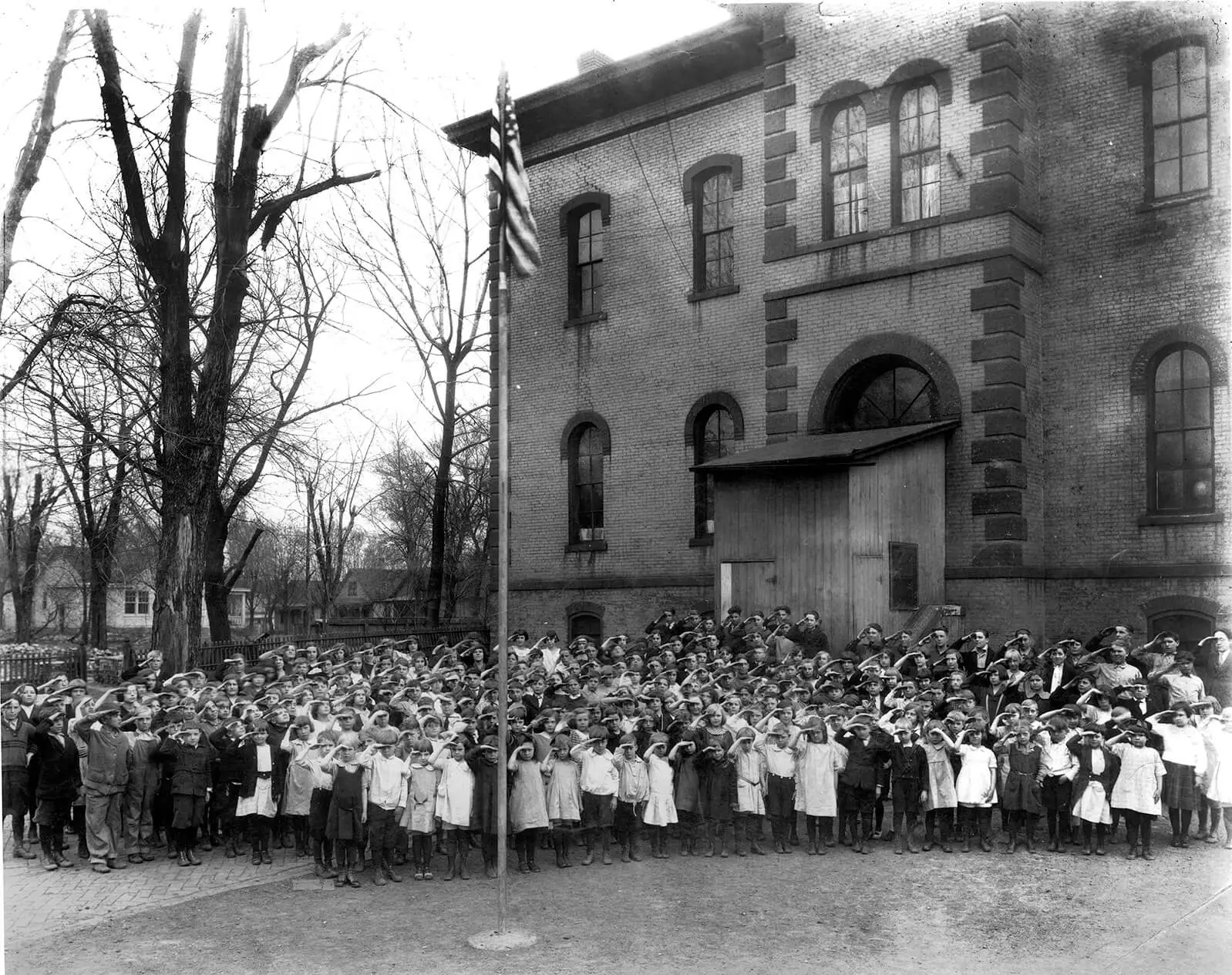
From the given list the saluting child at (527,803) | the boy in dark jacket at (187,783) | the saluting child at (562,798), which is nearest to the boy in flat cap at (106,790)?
the boy in dark jacket at (187,783)

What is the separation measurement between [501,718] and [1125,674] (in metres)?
9.09

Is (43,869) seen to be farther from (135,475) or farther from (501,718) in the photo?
(135,475)

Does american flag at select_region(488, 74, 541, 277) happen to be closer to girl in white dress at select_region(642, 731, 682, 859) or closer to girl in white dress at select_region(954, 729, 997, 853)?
girl in white dress at select_region(642, 731, 682, 859)

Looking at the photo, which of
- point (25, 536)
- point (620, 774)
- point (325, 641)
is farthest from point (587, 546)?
point (25, 536)

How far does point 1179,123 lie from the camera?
18.2 meters

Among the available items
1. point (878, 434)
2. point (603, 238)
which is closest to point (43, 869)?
point (878, 434)

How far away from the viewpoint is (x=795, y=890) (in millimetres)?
10938

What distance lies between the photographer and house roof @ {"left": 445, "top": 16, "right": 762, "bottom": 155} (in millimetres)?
22625

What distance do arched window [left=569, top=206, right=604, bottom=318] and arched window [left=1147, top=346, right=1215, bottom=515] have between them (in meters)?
11.8

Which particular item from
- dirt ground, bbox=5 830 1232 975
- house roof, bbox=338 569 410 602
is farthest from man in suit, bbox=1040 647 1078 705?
house roof, bbox=338 569 410 602

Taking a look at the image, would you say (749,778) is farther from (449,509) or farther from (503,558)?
(449,509)

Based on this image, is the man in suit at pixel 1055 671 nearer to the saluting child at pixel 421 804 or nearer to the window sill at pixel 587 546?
the saluting child at pixel 421 804

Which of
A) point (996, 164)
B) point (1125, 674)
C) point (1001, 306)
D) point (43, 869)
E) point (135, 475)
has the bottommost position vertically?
point (43, 869)

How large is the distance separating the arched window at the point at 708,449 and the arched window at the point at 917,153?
17.6 ft
